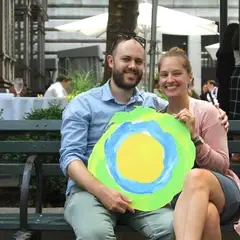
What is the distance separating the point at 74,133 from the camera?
3.59m

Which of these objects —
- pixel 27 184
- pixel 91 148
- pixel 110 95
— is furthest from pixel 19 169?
pixel 110 95

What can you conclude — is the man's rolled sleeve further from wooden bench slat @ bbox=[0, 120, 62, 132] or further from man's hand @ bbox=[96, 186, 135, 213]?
wooden bench slat @ bbox=[0, 120, 62, 132]

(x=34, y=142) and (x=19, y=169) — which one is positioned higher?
(x=34, y=142)

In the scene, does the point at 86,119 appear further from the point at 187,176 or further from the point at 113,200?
the point at 187,176

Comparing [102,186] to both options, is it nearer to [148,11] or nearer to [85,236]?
[85,236]

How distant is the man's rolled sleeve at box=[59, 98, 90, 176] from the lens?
3.55 meters

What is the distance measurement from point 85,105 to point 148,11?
1049 cm

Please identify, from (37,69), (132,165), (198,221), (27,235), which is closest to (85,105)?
(132,165)

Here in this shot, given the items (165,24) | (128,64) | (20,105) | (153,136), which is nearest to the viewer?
(153,136)

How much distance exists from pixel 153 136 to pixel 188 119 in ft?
0.84

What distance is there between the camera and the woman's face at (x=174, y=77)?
3500 millimetres

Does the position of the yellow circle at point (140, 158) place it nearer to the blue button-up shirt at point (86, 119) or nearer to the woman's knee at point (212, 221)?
the blue button-up shirt at point (86, 119)

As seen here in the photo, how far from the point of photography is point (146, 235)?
328 cm

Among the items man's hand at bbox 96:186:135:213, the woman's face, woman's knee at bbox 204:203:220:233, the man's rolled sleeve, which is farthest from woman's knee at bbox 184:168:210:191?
the man's rolled sleeve
